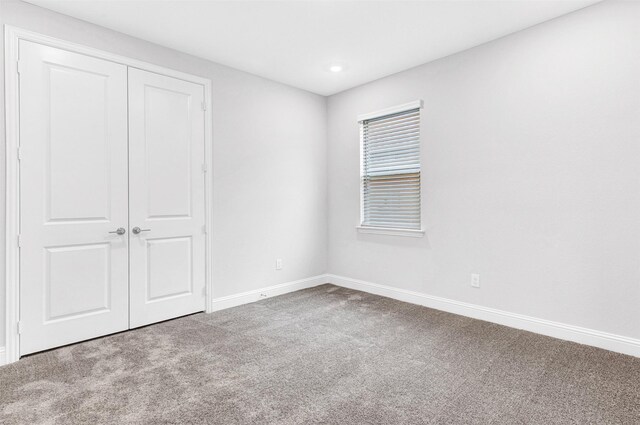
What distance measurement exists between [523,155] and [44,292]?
4.12m

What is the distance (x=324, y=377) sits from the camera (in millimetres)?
2264

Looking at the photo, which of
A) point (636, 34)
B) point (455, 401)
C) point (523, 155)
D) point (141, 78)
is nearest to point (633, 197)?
point (523, 155)

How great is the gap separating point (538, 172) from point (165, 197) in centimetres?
341

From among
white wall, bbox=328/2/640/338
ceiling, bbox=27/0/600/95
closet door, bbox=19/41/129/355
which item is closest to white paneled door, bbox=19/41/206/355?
closet door, bbox=19/41/129/355

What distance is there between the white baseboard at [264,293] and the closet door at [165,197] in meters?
0.21

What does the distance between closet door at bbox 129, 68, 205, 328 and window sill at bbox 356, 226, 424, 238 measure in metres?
1.98

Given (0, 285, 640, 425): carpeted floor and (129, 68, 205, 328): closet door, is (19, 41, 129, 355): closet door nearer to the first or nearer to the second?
(129, 68, 205, 328): closet door

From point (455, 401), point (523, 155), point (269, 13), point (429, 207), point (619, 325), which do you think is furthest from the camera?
point (429, 207)

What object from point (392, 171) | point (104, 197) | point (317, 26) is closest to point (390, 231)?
point (392, 171)

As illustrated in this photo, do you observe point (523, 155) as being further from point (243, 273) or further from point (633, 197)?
point (243, 273)

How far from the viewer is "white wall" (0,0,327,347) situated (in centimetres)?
367

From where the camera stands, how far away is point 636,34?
2508 mm

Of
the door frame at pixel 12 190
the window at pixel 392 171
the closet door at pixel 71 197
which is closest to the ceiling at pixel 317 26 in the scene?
the door frame at pixel 12 190

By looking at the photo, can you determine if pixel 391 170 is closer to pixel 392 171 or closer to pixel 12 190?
pixel 392 171
